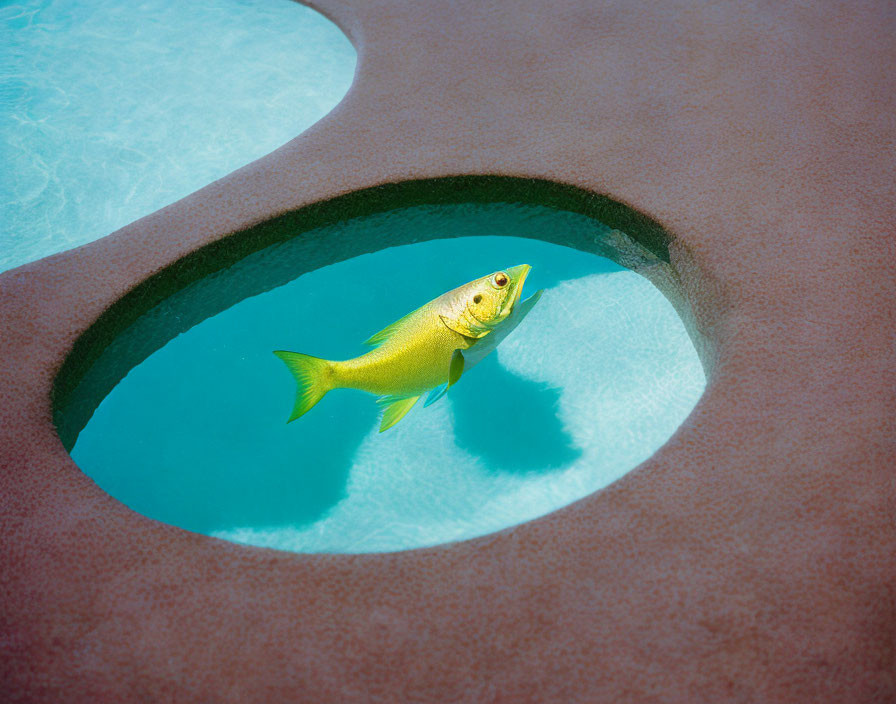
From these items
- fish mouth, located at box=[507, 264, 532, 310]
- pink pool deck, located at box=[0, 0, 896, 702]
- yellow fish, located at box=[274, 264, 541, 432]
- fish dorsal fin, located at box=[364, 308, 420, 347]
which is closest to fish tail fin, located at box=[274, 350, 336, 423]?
yellow fish, located at box=[274, 264, 541, 432]

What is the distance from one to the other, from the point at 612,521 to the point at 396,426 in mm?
849

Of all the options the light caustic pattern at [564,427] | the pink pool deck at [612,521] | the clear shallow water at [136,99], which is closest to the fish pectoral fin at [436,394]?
the light caustic pattern at [564,427]

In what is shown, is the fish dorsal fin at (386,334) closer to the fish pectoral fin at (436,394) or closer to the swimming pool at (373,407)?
the fish pectoral fin at (436,394)

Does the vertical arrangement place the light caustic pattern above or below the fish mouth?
below

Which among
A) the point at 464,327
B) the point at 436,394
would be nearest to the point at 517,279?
the point at 464,327

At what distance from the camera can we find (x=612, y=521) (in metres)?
1.59

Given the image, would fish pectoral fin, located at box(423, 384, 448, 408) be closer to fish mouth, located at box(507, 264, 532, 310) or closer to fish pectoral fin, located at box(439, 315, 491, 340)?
fish pectoral fin, located at box(439, 315, 491, 340)

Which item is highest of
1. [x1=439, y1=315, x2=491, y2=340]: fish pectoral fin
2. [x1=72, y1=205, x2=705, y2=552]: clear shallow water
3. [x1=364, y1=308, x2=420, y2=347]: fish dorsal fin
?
[x1=439, y1=315, x2=491, y2=340]: fish pectoral fin

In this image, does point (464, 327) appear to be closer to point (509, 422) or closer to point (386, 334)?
point (386, 334)

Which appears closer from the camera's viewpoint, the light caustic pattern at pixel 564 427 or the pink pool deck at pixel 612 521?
the pink pool deck at pixel 612 521

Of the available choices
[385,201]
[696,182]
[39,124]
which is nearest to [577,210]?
[696,182]

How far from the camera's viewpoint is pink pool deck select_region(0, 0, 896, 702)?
138cm

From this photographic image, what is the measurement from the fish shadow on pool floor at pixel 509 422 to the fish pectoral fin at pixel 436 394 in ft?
0.28

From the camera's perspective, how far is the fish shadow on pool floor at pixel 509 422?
2.10 metres
